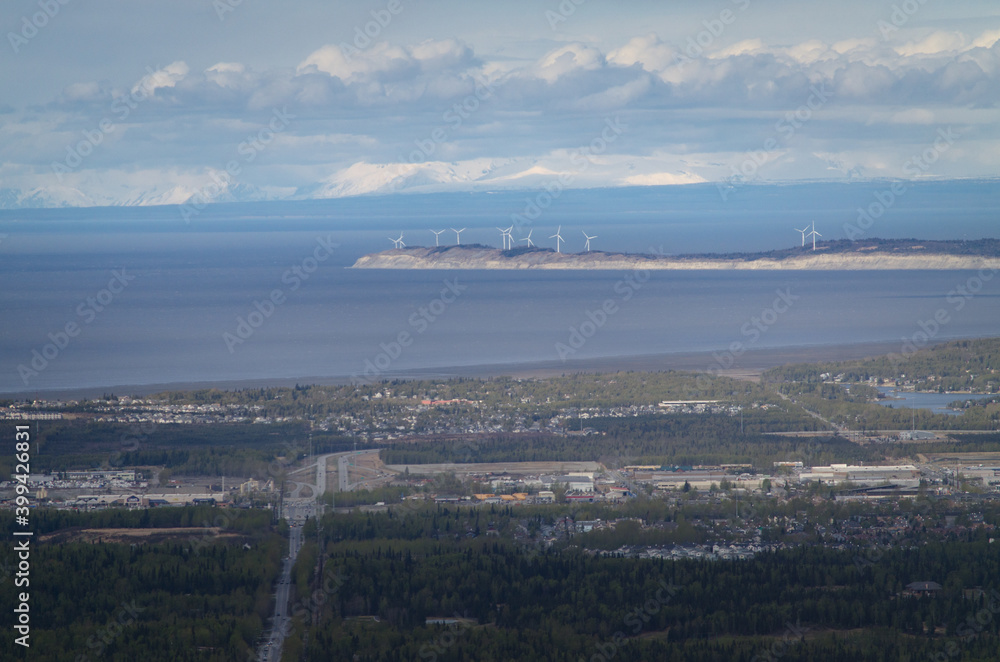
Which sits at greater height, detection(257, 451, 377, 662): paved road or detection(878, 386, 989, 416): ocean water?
detection(878, 386, 989, 416): ocean water

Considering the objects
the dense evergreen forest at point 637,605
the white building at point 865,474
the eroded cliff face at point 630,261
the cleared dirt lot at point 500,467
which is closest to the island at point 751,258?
the eroded cliff face at point 630,261

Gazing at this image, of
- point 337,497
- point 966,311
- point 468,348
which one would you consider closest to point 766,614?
point 337,497

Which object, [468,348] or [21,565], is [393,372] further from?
[21,565]

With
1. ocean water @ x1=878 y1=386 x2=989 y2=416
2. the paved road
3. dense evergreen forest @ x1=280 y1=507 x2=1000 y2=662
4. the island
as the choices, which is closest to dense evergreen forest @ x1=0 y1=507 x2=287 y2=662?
the paved road

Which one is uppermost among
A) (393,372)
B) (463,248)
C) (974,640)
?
(463,248)

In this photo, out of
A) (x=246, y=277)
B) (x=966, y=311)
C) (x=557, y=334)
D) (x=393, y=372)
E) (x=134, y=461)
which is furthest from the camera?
(x=246, y=277)

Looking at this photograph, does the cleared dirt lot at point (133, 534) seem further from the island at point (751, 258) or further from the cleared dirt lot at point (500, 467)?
the island at point (751, 258)

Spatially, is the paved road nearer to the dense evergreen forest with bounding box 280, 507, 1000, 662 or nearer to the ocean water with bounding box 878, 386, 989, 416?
the dense evergreen forest with bounding box 280, 507, 1000, 662

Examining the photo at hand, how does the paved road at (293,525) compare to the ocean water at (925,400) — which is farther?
the ocean water at (925,400)
